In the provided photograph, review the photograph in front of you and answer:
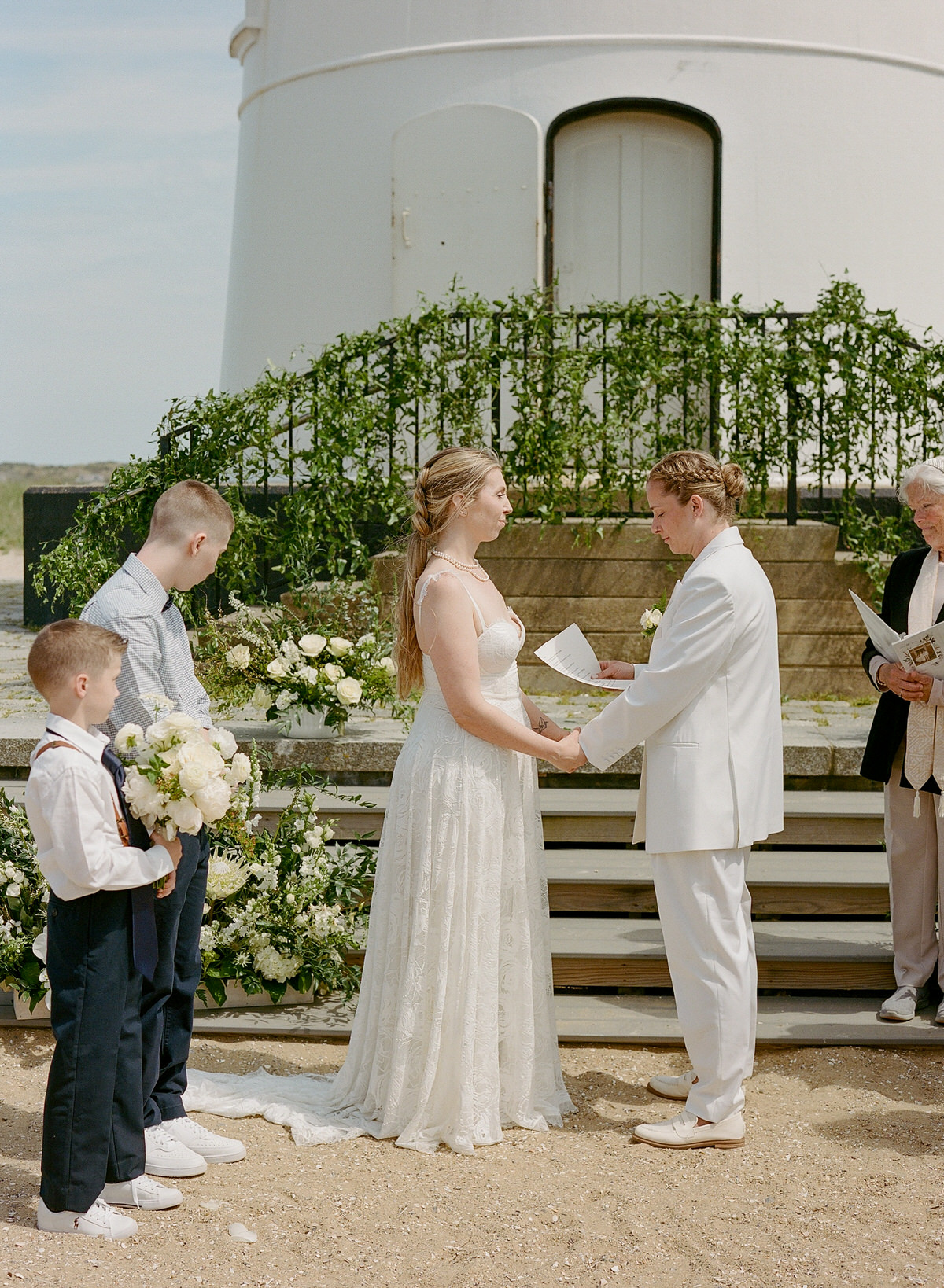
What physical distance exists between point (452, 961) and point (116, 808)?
128cm

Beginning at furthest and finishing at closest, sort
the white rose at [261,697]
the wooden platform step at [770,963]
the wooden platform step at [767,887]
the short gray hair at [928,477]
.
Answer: the white rose at [261,697] < the wooden platform step at [767,887] < the wooden platform step at [770,963] < the short gray hair at [928,477]

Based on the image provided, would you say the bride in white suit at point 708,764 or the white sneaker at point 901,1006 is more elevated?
the bride in white suit at point 708,764

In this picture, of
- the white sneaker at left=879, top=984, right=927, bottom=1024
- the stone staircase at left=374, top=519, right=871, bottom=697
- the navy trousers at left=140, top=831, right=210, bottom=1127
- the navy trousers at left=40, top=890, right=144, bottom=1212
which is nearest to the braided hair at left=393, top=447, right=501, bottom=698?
the navy trousers at left=140, top=831, right=210, bottom=1127

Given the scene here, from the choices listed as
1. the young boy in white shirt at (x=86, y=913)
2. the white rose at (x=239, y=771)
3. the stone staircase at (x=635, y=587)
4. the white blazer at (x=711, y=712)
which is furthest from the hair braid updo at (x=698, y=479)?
the stone staircase at (x=635, y=587)

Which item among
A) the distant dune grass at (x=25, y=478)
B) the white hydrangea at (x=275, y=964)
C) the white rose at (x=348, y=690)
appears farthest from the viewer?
the distant dune grass at (x=25, y=478)

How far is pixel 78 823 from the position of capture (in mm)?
3361

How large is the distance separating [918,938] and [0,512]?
34.8m

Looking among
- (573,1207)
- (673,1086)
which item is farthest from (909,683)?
(573,1207)

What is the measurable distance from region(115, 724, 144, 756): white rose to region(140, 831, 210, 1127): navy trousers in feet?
1.29

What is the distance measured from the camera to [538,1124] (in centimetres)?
434

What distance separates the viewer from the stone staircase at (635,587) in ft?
26.9

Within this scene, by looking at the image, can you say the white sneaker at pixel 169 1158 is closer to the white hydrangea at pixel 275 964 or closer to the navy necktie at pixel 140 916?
the navy necktie at pixel 140 916

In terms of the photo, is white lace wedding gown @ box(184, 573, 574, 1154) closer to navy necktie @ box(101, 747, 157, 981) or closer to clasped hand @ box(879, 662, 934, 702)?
navy necktie @ box(101, 747, 157, 981)

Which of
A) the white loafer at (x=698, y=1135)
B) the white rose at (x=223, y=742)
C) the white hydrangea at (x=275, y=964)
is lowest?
the white loafer at (x=698, y=1135)
